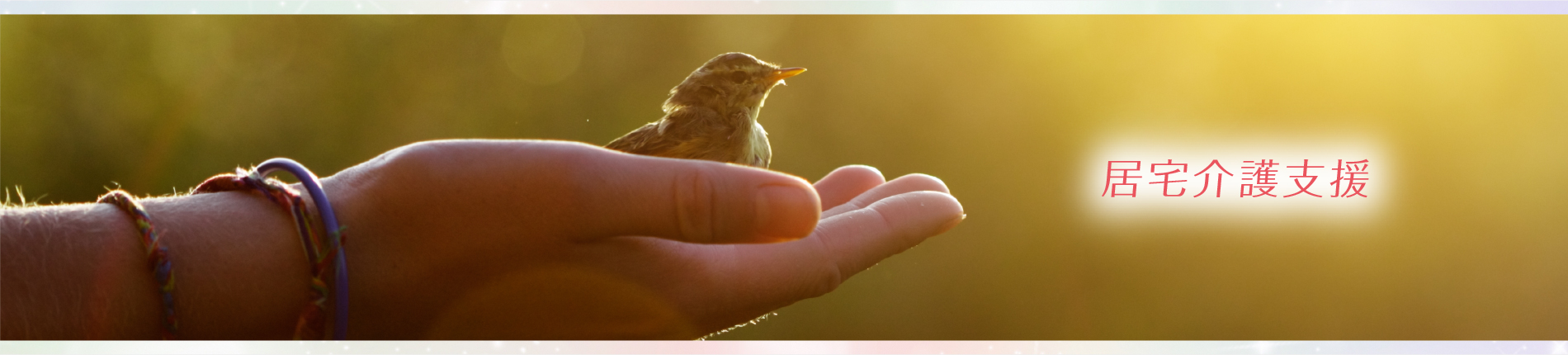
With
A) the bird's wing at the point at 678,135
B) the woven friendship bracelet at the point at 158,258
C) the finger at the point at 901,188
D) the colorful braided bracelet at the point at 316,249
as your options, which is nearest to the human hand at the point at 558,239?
the colorful braided bracelet at the point at 316,249

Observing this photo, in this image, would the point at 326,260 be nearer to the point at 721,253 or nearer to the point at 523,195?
the point at 523,195

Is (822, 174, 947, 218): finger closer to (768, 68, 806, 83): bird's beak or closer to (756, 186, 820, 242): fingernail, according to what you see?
(768, 68, 806, 83): bird's beak

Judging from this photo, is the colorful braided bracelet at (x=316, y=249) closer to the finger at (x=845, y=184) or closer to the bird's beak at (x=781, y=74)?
the finger at (x=845, y=184)

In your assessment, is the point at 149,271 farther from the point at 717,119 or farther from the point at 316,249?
the point at 717,119

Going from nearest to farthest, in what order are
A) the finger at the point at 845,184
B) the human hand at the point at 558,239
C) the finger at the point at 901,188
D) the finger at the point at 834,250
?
the human hand at the point at 558,239
the finger at the point at 834,250
the finger at the point at 901,188
the finger at the point at 845,184

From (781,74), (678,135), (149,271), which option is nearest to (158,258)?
(149,271)

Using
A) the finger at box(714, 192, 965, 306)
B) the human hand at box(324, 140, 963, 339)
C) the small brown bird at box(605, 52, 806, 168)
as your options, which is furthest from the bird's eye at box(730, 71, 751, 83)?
the human hand at box(324, 140, 963, 339)
